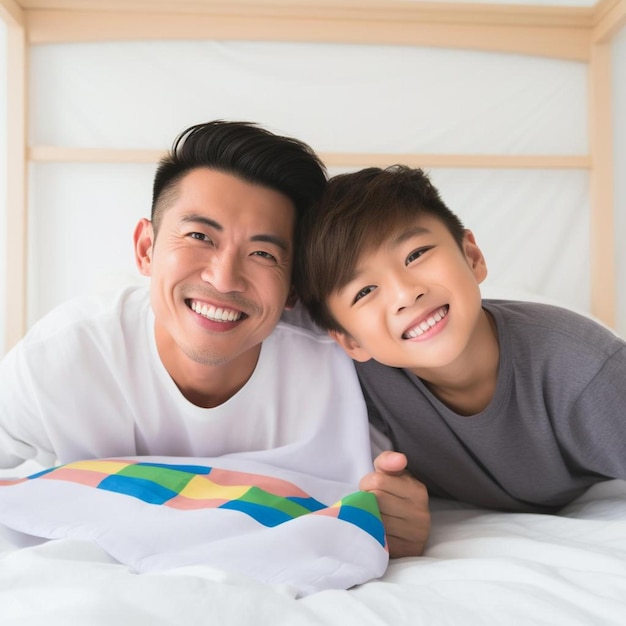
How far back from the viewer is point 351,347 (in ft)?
4.07

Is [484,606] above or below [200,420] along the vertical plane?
below

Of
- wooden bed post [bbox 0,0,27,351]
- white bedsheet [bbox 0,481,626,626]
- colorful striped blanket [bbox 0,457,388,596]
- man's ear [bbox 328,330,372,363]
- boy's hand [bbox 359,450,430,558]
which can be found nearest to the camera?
white bedsheet [bbox 0,481,626,626]

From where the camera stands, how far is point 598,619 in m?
0.65

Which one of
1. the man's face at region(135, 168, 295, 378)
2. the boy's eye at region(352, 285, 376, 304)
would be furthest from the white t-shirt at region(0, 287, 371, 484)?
the boy's eye at region(352, 285, 376, 304)

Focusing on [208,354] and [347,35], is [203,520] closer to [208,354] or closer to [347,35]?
[208,354]

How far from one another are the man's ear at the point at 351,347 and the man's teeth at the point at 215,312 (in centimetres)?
21

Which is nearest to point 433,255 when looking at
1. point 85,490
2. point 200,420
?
point 200,420

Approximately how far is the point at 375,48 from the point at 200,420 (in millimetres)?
1580

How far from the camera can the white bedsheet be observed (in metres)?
0.60

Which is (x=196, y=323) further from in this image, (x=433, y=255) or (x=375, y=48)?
(x=375, y=48)

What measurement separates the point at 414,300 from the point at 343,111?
136 cm

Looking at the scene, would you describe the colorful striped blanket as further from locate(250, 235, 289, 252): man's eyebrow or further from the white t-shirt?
locate(250, 235, 289, 252): man's eyebrow

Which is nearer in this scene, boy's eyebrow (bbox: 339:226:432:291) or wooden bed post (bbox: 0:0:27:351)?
boy's eyebrow (bbox: 339:226:432:291)

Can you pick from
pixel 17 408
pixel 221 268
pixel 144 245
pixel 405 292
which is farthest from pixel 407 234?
pixel 17 408
